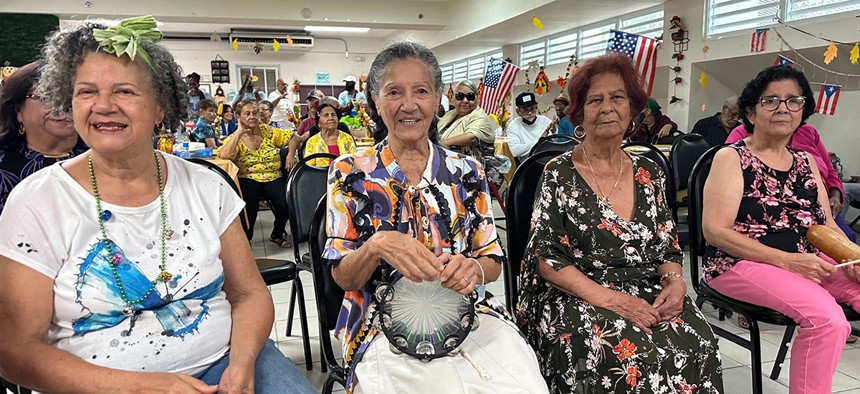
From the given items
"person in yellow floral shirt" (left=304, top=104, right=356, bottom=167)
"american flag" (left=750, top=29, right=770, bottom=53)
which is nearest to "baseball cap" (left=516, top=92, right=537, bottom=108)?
"person in yellow floral shirt" (left=304, top=104, right=356, bottom=167)

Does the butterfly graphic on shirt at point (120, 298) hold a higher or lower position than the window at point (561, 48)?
lower

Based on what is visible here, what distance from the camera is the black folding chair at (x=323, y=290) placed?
1480 mm

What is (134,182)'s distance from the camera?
117 cm

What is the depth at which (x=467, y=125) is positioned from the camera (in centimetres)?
432

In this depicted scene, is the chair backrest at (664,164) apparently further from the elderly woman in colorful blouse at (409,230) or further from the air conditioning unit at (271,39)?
the air conditioning unit at (271,39)

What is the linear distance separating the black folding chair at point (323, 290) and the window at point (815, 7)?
5.41m

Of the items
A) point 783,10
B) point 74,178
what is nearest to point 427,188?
point 74,178

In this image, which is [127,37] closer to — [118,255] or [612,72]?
[118,255]

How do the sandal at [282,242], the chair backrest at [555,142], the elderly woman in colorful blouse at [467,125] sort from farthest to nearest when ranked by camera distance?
the sandal at [282,242], the elderly woman in colorful blouse at [467,125], the chair backrest at [555,142]

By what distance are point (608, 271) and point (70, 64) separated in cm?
150

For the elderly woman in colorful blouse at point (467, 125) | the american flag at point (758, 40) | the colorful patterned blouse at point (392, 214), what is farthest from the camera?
the american flag at point (758, 40)

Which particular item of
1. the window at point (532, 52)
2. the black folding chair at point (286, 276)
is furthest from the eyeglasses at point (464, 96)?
the window at point (532, 52)

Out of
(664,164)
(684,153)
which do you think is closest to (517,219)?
(664,164)

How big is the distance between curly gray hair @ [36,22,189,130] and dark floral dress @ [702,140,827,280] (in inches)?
74.8
